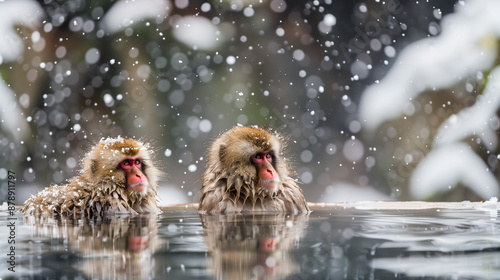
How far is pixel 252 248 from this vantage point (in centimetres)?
133

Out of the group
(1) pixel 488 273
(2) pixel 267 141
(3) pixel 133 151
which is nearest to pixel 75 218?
(3) pixel 133 151

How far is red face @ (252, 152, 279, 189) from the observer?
108 inches

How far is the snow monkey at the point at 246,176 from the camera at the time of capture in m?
2.75

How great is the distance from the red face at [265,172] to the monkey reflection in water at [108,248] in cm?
79

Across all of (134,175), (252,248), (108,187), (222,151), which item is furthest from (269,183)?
(252,248)

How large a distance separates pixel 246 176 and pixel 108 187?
0.78 meters

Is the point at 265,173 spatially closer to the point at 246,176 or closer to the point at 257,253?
the point at 246,176

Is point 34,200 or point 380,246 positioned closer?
point 380,246

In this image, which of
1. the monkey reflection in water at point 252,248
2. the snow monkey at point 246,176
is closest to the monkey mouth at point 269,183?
the snow monkey at point 246,176

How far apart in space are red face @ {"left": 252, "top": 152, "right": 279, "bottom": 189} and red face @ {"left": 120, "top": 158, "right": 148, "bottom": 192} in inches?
25.6

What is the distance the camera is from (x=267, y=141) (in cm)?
283

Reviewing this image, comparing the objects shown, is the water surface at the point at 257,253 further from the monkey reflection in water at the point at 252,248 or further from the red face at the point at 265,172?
the red face at the point at 265,172

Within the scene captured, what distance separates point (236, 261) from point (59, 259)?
42 cm

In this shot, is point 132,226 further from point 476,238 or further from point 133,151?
point 476,238
